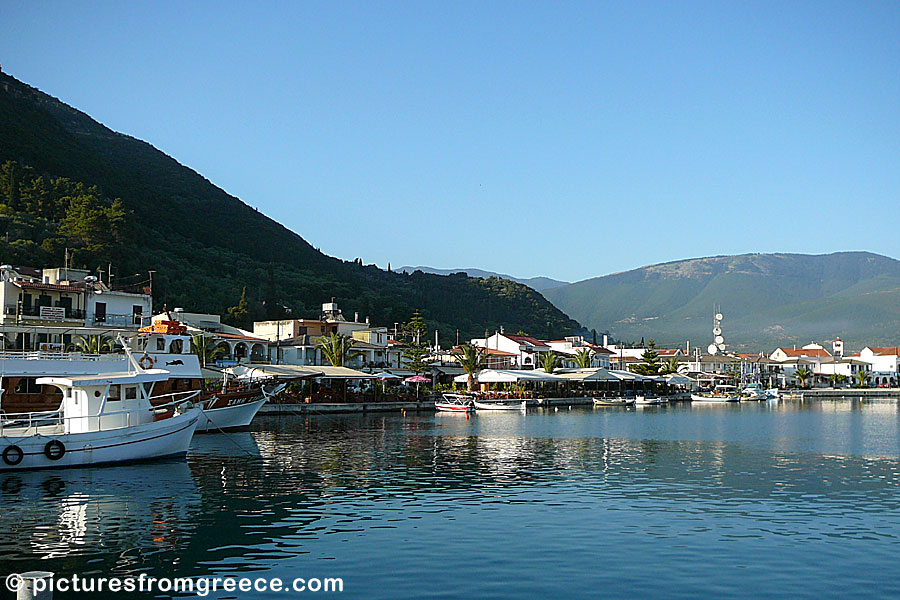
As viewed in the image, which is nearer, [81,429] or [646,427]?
[81,429]

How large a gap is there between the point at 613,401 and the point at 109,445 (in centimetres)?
6815

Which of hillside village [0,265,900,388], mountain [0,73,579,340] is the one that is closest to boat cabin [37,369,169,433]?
hillside village [0,265,900,388]

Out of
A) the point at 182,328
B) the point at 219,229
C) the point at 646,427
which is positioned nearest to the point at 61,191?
the point at 219,229

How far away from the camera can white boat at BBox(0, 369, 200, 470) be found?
2948 centimetres

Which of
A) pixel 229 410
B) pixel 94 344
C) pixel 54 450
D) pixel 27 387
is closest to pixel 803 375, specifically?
pixel 94 344

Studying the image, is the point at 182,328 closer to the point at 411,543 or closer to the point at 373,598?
the point at 411,543

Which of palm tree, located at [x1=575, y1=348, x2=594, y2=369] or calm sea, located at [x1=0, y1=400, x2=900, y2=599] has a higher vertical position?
palm tree, located at [x1=575, y1=348, x2=594, y2=369]

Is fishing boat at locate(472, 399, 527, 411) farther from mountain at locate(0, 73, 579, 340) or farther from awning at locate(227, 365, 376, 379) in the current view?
mountain at locate(0, 73, 579, 340)

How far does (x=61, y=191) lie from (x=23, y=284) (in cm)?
5855

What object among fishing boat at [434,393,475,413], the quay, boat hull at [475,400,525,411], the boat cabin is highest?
the boat cabin

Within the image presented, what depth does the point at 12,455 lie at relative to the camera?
2906 cm

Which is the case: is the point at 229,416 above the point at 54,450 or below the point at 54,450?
below

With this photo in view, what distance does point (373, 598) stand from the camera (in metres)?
15.1

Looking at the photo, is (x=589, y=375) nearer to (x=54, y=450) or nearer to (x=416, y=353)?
(x=416, y=353)
